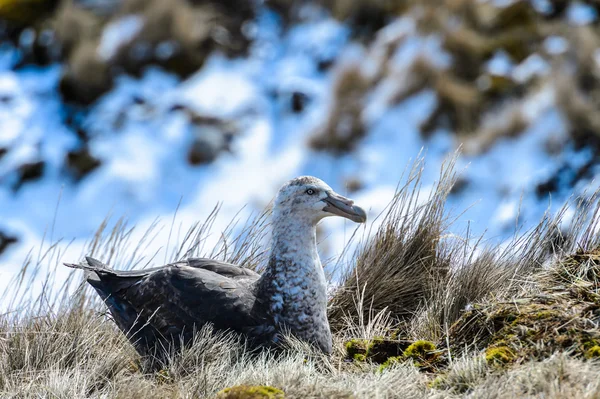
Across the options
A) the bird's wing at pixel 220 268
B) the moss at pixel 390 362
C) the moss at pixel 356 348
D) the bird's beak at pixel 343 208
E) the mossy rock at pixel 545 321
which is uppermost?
the bird's beak at pixel 343 208

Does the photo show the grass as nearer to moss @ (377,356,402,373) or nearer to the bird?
moss @ (377,356,402,373)

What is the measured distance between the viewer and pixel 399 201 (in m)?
5.36

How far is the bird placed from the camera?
162 inches

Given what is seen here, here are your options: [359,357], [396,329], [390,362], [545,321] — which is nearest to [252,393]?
[390,362]

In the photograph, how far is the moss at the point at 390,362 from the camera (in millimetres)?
3715

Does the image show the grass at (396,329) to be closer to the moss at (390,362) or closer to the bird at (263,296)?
the moss at (390,362)

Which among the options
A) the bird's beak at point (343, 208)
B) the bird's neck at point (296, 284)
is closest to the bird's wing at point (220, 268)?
the bird's neck at point (296, 284)

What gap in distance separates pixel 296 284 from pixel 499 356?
1191mm

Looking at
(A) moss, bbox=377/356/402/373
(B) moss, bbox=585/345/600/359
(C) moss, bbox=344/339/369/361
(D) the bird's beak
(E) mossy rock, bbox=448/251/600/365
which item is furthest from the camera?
(D) the bird's beak

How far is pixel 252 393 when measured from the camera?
10.2ft

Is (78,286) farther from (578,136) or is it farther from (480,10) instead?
(480,10)

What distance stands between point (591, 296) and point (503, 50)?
12.0 metres

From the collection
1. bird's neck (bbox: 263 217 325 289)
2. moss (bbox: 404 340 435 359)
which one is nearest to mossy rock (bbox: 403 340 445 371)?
moss (bbox: 404 340 435 359)

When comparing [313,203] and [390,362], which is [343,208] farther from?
[390,362]
